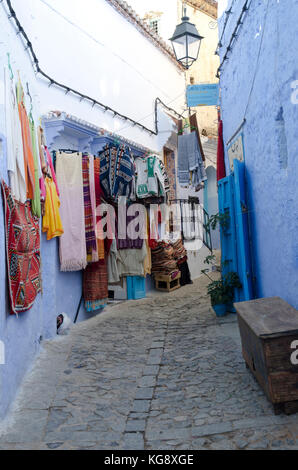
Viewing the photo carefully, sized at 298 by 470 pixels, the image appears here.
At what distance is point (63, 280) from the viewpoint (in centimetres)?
648

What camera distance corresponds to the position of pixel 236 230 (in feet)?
19.9

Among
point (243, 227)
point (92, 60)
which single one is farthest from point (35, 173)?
point (92, 60)

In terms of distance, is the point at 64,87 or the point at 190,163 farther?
the point at 190,163

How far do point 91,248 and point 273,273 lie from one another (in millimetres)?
3137

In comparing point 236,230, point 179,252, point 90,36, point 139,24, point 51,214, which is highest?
point 139,24

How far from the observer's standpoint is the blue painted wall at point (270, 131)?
3.86 metres

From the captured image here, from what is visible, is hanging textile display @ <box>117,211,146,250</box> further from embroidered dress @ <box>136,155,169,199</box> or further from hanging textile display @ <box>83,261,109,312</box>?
hanging textile display @ <box>83,261,109,312</box>

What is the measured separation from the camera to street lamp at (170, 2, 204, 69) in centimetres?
813

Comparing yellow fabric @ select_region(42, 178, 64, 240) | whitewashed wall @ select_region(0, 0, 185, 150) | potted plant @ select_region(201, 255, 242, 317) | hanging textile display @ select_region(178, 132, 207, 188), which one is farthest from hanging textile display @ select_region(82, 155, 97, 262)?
hanging textile display @ select_region(178, 132, 207, 188)

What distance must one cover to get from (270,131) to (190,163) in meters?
5.40

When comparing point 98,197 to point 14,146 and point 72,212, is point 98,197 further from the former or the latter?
point 14,146

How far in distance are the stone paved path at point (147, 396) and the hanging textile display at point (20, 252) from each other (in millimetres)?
895

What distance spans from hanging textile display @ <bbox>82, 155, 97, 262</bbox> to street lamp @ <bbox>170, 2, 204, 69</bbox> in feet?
11.1
